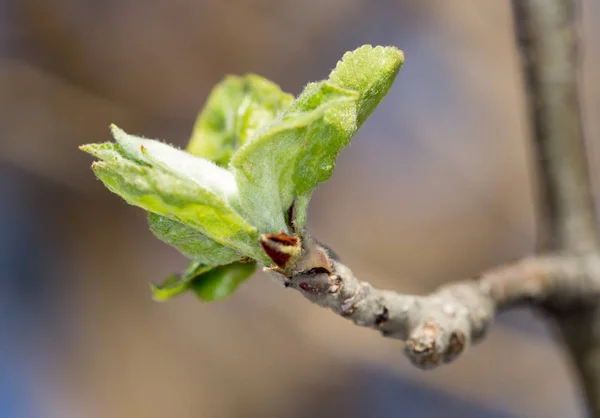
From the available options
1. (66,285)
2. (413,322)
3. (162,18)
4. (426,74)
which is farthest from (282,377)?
(413,322)

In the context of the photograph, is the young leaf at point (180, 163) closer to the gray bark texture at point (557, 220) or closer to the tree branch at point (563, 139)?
the gray bark texture at point (557, 220)

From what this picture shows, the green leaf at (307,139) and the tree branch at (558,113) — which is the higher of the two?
the tree branch at (558,113)

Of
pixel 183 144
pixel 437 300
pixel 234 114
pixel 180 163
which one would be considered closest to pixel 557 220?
pixel 437 300

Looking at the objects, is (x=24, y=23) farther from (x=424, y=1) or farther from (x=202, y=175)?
(x=202, y=175)

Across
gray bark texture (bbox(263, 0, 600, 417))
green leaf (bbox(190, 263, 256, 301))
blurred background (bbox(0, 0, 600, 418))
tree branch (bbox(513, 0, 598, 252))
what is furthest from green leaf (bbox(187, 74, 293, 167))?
blurred background (bbox(0, 0, 600, 418))

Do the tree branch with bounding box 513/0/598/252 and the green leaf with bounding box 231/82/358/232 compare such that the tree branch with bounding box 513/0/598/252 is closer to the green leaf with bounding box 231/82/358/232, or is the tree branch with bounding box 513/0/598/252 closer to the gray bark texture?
the gray bark texture

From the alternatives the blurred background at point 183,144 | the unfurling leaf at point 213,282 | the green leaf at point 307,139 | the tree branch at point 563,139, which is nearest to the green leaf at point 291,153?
the green leaf at point 307,139
